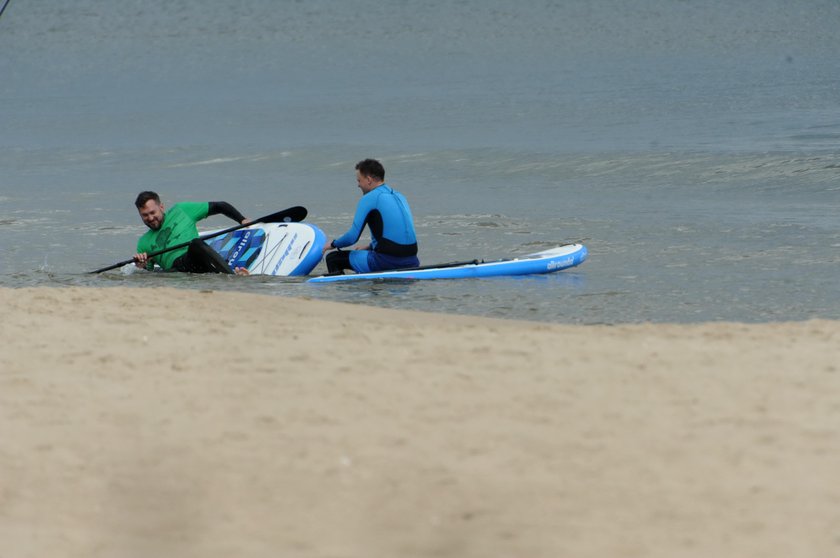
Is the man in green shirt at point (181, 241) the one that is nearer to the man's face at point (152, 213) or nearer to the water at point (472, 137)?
the man's face at point (152, 213)

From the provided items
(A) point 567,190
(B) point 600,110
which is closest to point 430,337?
(A) point 567,190

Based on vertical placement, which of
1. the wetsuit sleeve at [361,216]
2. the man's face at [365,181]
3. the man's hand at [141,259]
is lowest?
the man's hand at [141,259]

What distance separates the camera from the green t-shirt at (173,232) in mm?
11609

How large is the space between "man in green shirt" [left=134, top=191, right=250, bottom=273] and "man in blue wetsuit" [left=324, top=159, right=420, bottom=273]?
3.64ft

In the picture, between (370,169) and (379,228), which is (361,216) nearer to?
(379,228)

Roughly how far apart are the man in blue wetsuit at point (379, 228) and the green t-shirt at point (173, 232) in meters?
1.29

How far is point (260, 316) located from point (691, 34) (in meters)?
38.2

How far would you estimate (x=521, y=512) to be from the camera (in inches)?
177

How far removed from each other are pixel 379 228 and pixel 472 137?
15544 mm

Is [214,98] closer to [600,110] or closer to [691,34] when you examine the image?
[600,110]

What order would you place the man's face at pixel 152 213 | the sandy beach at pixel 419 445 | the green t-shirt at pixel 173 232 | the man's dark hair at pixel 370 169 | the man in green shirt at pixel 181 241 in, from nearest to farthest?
the sandy beach at pixel 419 445
the man's dark hair at pixel 370 169
the man's face at pixel 152 213
the man in green shirt at pixel 181 241
the green t-shirt at pixel 173 232

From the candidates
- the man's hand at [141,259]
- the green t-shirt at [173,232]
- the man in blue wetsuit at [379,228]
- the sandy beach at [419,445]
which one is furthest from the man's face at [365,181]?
the sandy beach at [419,445]

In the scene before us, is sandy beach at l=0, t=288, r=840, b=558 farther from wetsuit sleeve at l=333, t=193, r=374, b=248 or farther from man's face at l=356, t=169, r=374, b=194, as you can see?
man's face at l=356, t=169, r=374, b=194

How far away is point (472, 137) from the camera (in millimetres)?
26531
